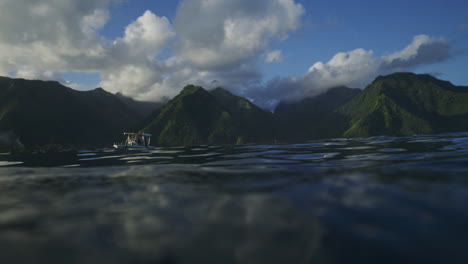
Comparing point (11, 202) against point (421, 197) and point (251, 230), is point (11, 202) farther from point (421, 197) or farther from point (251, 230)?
point (421, 197)

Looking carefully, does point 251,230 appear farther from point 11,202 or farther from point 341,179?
point 11,202

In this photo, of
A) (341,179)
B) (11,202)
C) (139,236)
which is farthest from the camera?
(341,179)

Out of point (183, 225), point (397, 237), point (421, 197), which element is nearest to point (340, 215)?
point (397, 237)

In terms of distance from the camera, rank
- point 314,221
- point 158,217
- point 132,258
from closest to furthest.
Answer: point 132,258, point 314,221, point 158,217

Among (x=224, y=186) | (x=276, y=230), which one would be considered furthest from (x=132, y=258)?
(x=224, y=186)

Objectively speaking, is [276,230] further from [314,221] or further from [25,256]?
[25,256]

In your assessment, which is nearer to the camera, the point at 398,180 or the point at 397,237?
the point at 397,237

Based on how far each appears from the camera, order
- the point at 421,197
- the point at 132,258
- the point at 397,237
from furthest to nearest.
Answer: the point at 421,197 → the point at 397,237 → the point at 132,258

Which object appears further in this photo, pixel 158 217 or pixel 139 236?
pixel 158 217

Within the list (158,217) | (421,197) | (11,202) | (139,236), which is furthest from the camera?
(11,202)
